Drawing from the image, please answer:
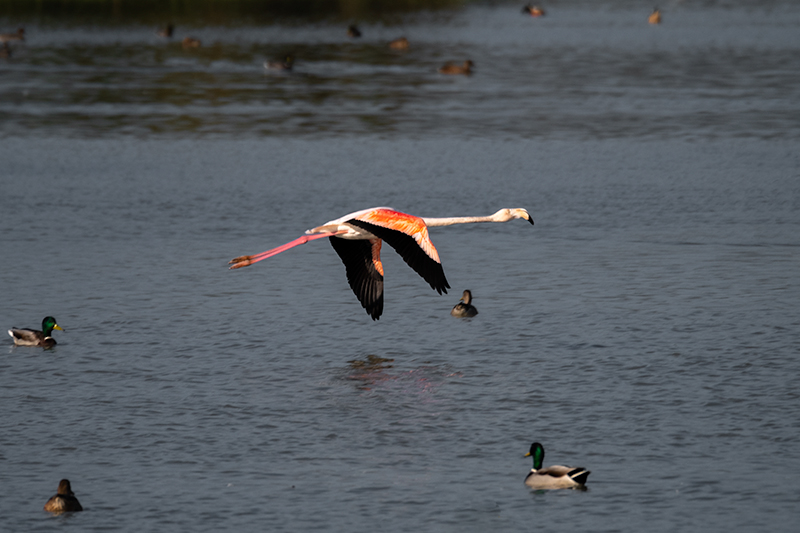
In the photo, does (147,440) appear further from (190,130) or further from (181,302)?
(190,130)

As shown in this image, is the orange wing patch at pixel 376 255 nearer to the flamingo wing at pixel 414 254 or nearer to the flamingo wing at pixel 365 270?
the flamingo wing at pixel 365 270

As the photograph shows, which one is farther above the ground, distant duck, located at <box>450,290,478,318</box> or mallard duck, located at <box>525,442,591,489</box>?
distant duck, located at <box>450,290,478,318</box>

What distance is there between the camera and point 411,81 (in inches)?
1944

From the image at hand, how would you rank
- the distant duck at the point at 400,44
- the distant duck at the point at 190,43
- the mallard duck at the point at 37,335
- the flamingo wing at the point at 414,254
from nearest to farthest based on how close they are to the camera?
the flamingo wing at the point at 414,254 → the mallard duck at the point at 37,335 → the distant duck at the point at 190,43 → the distant duck at the point at 400,44

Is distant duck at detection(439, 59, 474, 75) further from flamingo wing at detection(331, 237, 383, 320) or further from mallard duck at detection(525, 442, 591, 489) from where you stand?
mallard duck at detection(525, 442, 591, 489)

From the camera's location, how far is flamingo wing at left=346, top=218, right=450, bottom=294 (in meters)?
14.3

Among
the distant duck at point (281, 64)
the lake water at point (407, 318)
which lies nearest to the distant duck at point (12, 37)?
the distant duck at point (281, 64)

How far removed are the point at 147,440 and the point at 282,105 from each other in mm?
30898

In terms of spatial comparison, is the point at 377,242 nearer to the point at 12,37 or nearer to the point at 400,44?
the point at 400,44

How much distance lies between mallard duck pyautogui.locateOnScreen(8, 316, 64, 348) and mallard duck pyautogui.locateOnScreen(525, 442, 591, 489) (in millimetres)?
7950

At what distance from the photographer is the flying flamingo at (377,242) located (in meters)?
14.7

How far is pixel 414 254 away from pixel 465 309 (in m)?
4.07

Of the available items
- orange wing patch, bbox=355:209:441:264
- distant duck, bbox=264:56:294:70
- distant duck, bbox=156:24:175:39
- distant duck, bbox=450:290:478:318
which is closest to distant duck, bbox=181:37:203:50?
distant duck, bbox=156:24:175:39

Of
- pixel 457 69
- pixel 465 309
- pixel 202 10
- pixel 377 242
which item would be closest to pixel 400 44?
pixel 457 69
